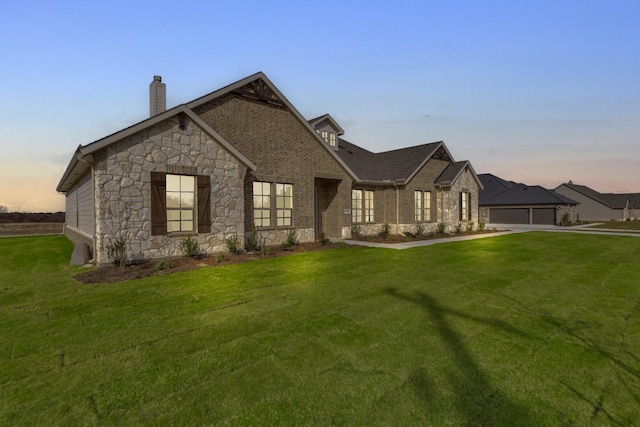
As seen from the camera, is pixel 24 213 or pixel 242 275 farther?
pixel 24 213

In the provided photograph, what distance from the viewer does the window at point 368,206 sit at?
62.0 feet

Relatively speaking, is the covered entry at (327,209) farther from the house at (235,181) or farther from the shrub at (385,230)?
the shrub at (385,230)

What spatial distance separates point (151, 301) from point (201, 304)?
1043 millimetres

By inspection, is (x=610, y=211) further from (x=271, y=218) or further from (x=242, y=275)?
(x=242, y=275)

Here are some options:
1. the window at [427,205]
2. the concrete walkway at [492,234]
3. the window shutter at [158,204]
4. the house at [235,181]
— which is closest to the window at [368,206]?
the house at [235,181]

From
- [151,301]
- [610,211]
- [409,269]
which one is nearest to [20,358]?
[151,301]

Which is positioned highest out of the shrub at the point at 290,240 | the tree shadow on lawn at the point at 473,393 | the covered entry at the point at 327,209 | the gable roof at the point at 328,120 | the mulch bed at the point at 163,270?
the gable roof at the point at 328,120

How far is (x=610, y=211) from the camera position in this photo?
5150cm

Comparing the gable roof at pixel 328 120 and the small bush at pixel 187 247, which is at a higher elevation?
the gable roof at pixel 328 120

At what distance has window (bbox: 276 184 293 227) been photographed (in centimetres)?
1373

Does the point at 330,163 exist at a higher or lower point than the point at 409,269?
higher

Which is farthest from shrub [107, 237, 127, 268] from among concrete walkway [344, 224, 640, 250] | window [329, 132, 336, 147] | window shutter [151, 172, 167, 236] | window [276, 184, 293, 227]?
window [329, 132, 336, 147]

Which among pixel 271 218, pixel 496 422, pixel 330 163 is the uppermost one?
pixel 330 163

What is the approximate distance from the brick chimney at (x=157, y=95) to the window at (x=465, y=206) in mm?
19002
